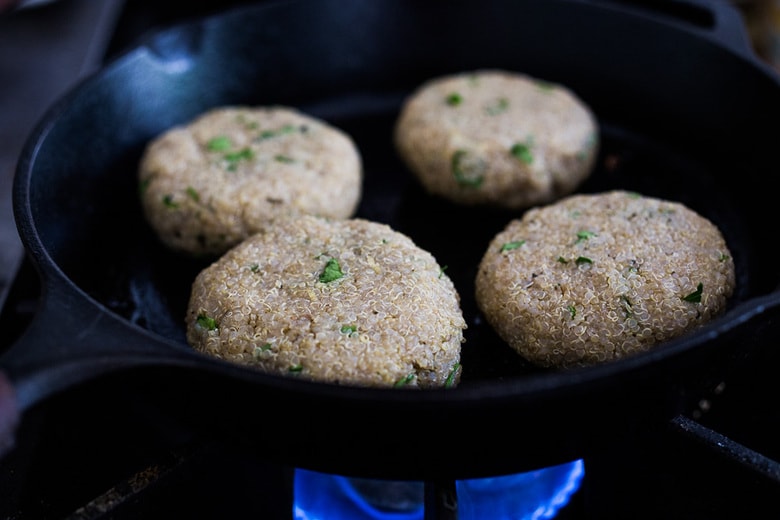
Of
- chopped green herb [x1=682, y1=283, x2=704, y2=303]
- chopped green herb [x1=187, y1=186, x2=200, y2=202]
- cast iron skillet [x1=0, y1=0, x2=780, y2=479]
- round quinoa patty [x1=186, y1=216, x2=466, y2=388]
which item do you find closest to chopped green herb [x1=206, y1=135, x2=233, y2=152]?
chopped green herb [x1=187, y1=186, x2=200, y2=202]

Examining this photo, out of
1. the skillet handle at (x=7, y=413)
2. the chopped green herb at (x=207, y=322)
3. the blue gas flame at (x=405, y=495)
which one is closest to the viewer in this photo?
the skillet handle at (x=7, y=413)

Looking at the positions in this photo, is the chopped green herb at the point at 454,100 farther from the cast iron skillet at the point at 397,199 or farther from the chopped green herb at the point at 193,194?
the chopped green herb at the point at 193,194

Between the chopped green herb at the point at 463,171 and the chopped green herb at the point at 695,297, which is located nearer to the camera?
the chopped green herb at the point at 695,297

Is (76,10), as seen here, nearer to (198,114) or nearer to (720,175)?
(198,114)

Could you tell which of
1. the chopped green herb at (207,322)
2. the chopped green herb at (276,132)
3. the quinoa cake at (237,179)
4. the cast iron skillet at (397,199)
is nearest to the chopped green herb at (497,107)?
the cast iron skillet at (397,199)

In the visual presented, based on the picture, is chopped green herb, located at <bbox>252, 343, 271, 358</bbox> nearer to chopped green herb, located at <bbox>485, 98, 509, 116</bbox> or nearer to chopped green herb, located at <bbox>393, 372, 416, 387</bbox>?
chopped green herb, located at <bbox>393, 372, 416, 387</bbox>

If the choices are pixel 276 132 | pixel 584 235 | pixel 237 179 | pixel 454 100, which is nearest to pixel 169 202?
pixel 237 179
